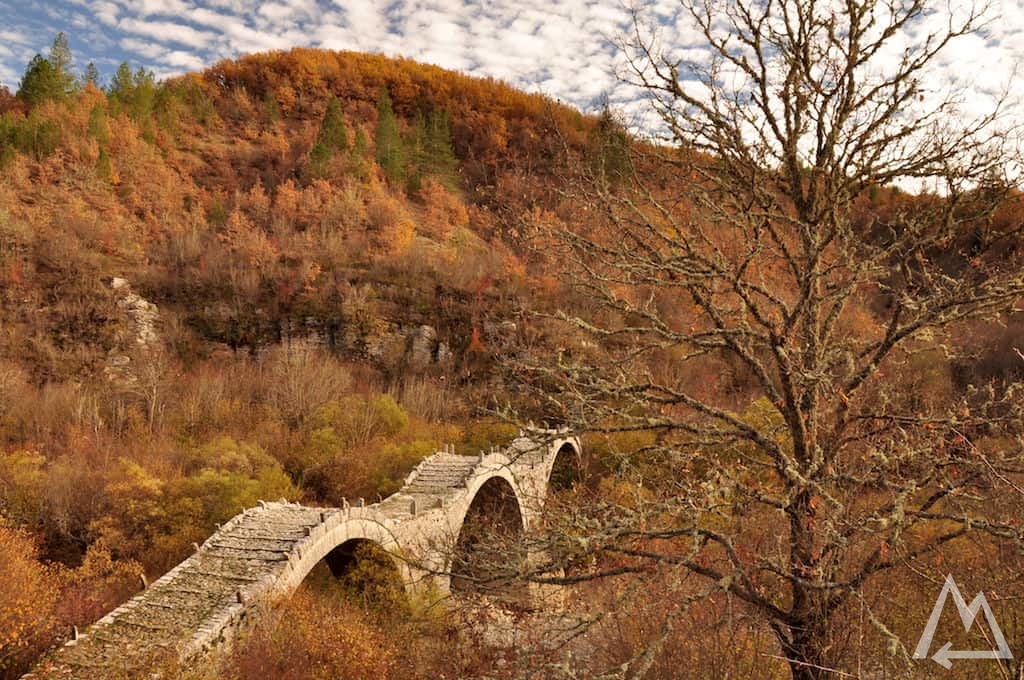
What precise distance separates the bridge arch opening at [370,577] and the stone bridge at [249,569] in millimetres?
108

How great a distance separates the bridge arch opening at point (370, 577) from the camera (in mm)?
14930

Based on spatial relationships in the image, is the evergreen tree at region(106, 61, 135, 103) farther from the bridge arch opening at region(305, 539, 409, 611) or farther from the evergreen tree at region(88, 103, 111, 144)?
the bridge arch opening at region(305, 539, 409, 611)

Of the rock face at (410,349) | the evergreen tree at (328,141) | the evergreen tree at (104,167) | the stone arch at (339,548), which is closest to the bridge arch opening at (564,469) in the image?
the rock face at (410,349)

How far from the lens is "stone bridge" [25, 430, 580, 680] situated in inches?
345

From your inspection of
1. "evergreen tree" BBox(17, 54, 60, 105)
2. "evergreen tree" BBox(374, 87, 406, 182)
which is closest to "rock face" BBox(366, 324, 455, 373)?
"evergreen tree" BBox(374, 87, 406, 182)

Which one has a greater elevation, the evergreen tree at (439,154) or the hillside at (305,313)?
the evergreen tree at (439,154)

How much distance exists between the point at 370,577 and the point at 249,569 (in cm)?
399

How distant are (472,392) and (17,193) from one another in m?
31.8

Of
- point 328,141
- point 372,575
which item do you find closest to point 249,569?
A: point 372,575

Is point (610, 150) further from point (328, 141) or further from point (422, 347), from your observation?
point (328, 141)

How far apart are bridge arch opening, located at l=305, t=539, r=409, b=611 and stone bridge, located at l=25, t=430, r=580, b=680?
0.11 meters

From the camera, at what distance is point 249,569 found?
11.6 m

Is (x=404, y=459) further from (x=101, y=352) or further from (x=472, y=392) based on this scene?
(x=101, y=352)

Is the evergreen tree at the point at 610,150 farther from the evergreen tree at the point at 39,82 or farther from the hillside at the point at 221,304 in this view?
the evergreen tree at the point at 39,82
